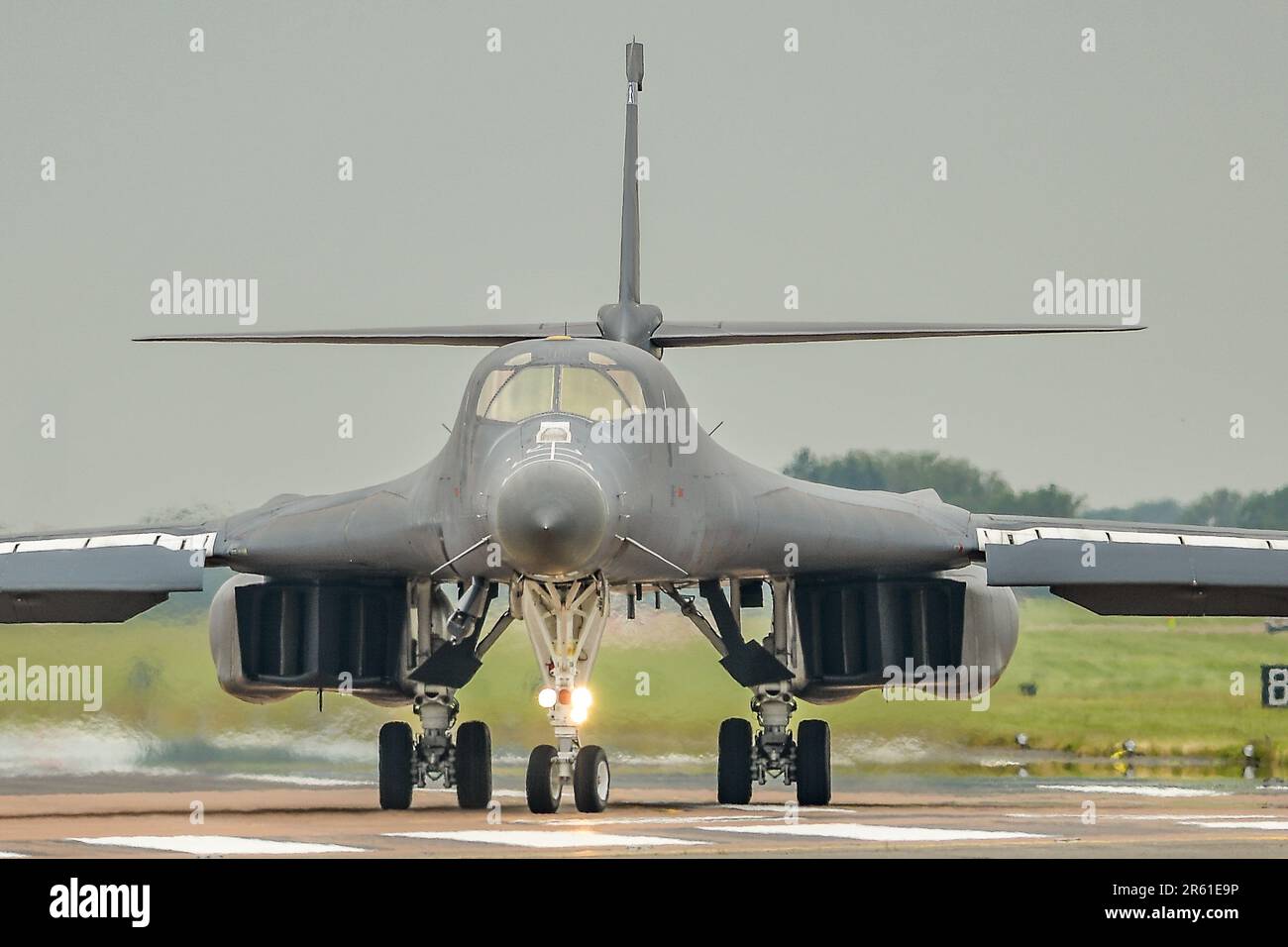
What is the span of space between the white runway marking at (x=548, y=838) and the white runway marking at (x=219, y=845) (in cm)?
105

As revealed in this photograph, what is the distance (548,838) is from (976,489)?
1140cm

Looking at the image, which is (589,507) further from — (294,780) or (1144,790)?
(294,780)

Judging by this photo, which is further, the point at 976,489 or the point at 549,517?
the point at 976,489

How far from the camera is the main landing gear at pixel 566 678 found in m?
16.3

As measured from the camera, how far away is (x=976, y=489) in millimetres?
24703

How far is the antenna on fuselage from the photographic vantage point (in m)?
21.5

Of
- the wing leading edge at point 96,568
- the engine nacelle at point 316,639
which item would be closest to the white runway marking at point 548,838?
the engine nacelle at point 316,639

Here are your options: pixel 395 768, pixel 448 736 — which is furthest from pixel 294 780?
pixel 395 768

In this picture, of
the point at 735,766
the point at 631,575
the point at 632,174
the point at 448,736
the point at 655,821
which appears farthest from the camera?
the point at 632,174

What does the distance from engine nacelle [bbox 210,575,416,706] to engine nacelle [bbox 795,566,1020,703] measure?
3545 mm

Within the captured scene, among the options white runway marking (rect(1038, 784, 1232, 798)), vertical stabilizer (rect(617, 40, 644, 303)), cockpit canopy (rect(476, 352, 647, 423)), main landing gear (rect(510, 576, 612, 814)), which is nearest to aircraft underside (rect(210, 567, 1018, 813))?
white runway marking (rect(1038, 784, 1232, 798))

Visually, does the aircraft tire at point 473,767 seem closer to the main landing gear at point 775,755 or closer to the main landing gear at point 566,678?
the main landing gear at point 775,755

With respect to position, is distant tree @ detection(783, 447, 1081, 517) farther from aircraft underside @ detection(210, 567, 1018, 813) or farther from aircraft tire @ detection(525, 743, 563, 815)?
aircraft tire @ detection(525, 743, 563, 815)
